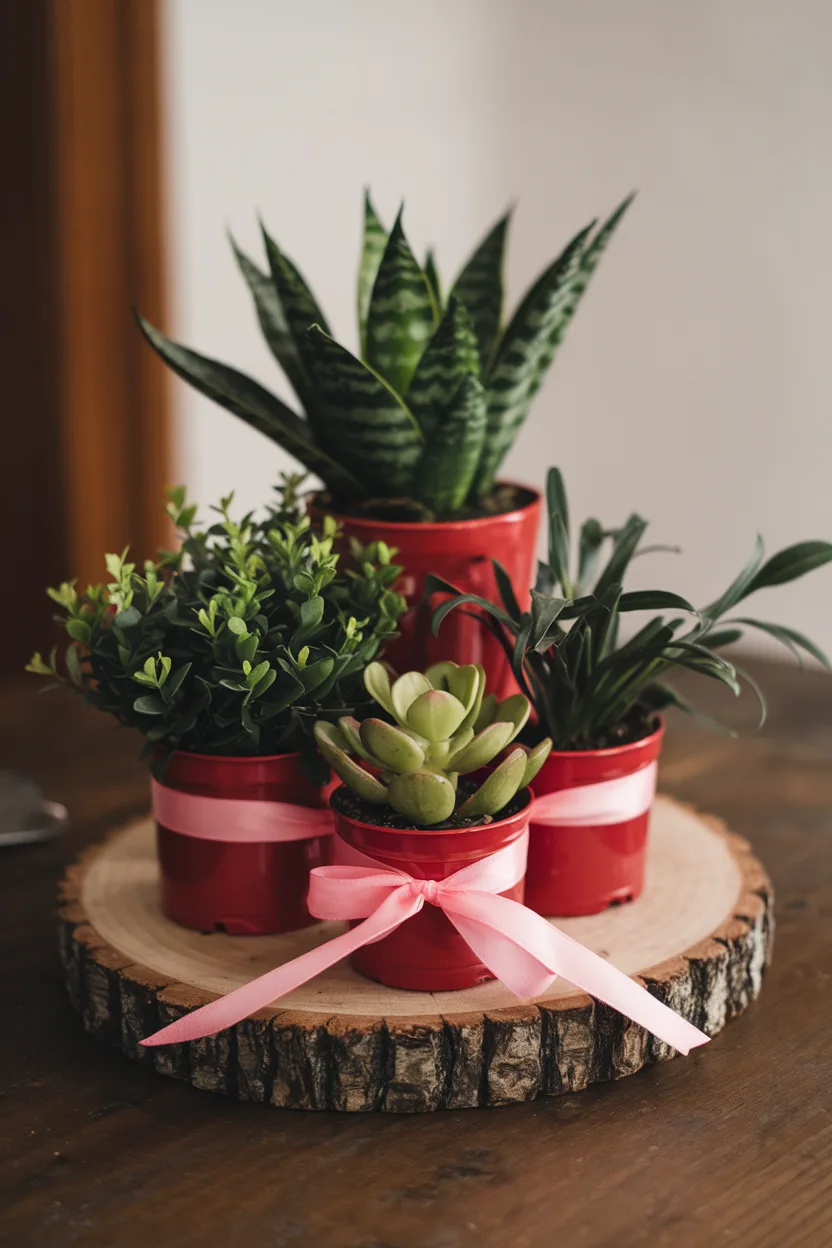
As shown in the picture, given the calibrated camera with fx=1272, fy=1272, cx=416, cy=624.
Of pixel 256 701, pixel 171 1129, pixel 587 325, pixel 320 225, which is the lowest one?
pixel 171 1129

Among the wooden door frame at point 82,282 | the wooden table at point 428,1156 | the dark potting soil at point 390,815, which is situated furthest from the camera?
the wooden door frame at point 82,282

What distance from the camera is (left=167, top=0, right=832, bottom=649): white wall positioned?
1977mm

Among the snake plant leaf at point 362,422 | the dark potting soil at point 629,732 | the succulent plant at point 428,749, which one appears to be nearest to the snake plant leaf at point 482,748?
the succulent plant at point 428,749

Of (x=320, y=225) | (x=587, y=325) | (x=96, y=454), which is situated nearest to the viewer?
(x=96, y=454)

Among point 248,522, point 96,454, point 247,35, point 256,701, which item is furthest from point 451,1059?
point 247,35

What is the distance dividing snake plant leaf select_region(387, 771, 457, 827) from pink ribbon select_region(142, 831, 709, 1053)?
32 mm

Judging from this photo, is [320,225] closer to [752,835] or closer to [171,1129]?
[752,835]

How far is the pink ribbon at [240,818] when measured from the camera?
26.6 inches

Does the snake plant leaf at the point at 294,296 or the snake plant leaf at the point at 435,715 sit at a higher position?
the snake plant leaf at the point at 294,296

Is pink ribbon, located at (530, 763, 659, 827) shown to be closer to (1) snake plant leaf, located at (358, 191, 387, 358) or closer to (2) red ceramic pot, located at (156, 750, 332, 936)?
(2) red ceramic pot, located at (156, 750, 332, 936)

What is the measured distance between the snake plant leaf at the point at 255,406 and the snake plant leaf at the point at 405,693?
0.69 feet

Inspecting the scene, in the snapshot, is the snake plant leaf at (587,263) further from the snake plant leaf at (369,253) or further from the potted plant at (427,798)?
the potted plant at (427,798)

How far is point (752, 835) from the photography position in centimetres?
93

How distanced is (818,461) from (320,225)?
936mm
